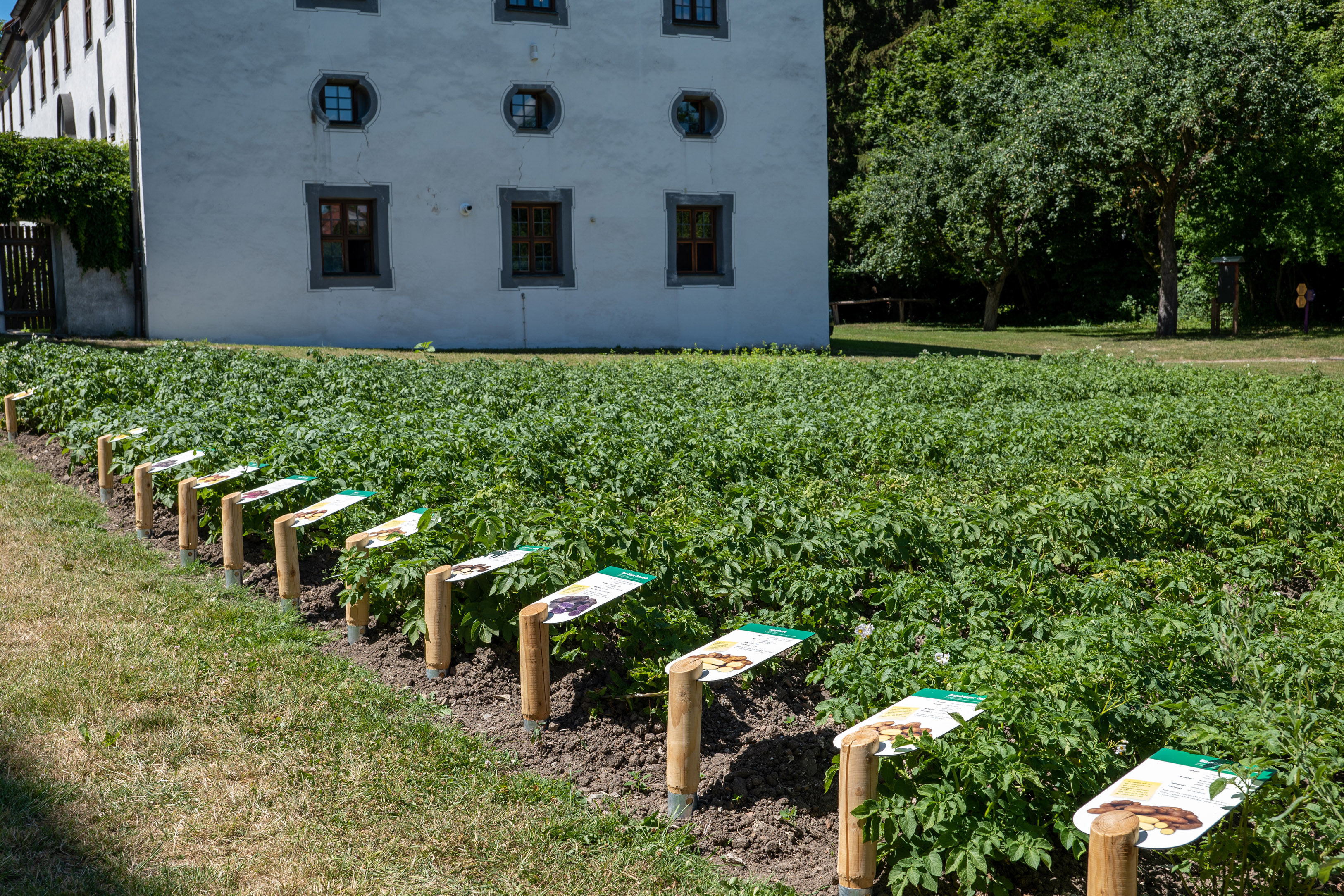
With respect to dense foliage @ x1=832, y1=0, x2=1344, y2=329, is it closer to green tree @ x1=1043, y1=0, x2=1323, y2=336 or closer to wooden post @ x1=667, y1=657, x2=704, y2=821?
green tree @ x1=1043, y1=0, x2=1323, y2=336

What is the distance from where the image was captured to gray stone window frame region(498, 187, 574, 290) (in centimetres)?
2238

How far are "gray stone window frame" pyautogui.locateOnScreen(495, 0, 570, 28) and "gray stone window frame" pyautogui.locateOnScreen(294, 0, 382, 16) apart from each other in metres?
2.30

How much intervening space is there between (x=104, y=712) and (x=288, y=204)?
18.2 metres

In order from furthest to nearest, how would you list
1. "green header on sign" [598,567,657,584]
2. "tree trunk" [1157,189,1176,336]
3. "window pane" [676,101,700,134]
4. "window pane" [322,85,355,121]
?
1. "tree trunk" [1157,189,1176,336]
2. "window pane" [676,101,700,134]
3. "window pane" [322,85,355,121]
4. "green header on sign" [598,567,657,584]

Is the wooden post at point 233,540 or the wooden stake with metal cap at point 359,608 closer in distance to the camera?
the wooden stake with metal cap at point 359,608

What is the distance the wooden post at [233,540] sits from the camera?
5758 millimetres

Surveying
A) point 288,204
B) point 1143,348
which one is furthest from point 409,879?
point 1143,348

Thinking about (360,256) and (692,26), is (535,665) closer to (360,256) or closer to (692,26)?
(360,256)

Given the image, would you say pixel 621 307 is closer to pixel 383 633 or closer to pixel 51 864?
pixel 383 633

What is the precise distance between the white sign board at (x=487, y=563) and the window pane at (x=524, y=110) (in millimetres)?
19176

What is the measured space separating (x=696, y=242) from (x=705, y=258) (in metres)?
0.42

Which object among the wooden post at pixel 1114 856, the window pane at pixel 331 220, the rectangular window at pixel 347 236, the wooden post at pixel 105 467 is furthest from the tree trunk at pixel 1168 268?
the wooden post at pixel 1114 856

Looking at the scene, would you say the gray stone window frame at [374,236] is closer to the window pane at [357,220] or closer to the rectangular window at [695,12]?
the window pane at [357,220]

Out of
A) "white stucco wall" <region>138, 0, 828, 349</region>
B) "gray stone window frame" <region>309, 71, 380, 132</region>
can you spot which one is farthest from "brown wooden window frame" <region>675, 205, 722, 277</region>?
"gray stone window frame" <region>309, 71, 380, 132</region>
